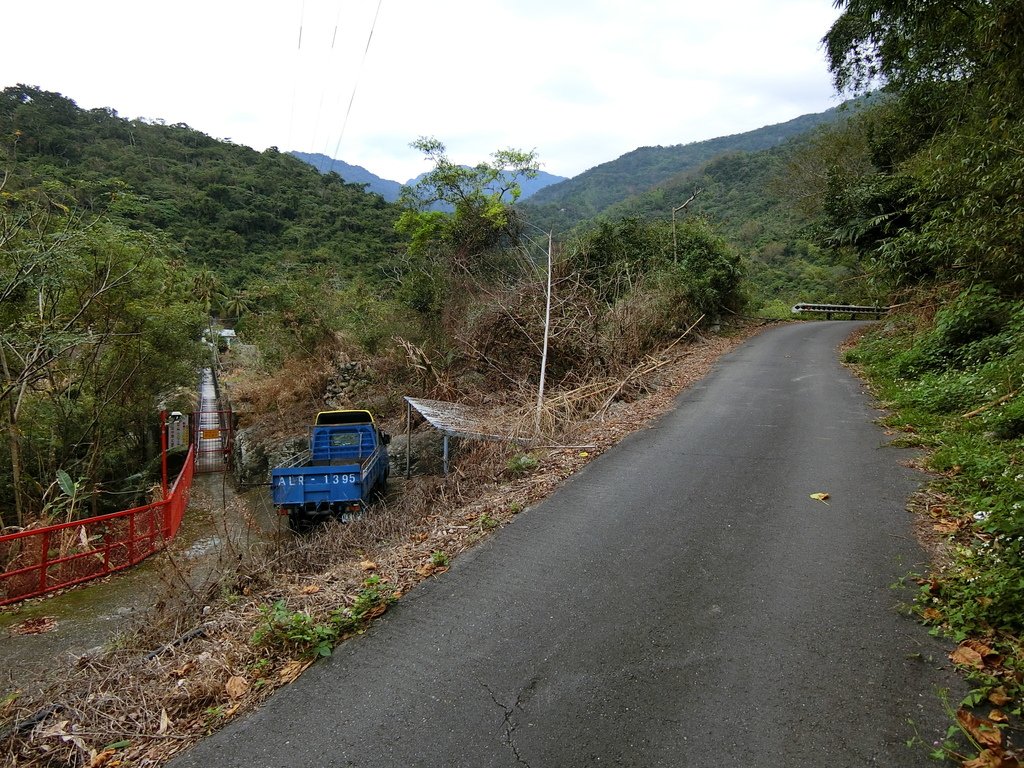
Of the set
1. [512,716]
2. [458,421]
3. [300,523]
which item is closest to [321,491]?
[300,523]

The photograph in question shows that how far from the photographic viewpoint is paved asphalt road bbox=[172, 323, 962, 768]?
2.84m

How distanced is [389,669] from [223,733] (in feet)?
3.22

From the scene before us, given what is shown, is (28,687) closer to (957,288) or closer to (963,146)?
(963,146)

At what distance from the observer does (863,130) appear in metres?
22.3

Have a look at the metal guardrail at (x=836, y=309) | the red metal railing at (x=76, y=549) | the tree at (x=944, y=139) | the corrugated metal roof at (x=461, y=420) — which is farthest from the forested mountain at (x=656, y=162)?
the red metal railing at (x=76, y=549)

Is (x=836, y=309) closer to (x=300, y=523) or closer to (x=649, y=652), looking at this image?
(x=300, y=523)

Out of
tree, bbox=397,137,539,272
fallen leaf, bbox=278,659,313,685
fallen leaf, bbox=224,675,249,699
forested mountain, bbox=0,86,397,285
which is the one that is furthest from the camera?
forested mountain, bbox=0,86,397,285

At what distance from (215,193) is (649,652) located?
2716 inches

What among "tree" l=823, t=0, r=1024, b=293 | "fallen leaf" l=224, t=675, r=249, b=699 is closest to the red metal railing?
"fallen leaf" l=224, t=675, r=249, b=699

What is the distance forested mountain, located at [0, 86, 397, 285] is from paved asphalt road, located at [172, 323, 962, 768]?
1748 inches

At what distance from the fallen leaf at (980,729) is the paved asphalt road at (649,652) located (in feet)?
0.38

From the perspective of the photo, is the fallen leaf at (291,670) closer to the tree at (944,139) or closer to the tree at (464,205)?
the tree at (944,139)

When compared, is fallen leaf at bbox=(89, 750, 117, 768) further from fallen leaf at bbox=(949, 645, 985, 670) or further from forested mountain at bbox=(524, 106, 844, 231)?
forested mountain at bbox=(524, 106, 844, 231)

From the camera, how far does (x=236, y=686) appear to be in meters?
3.47
